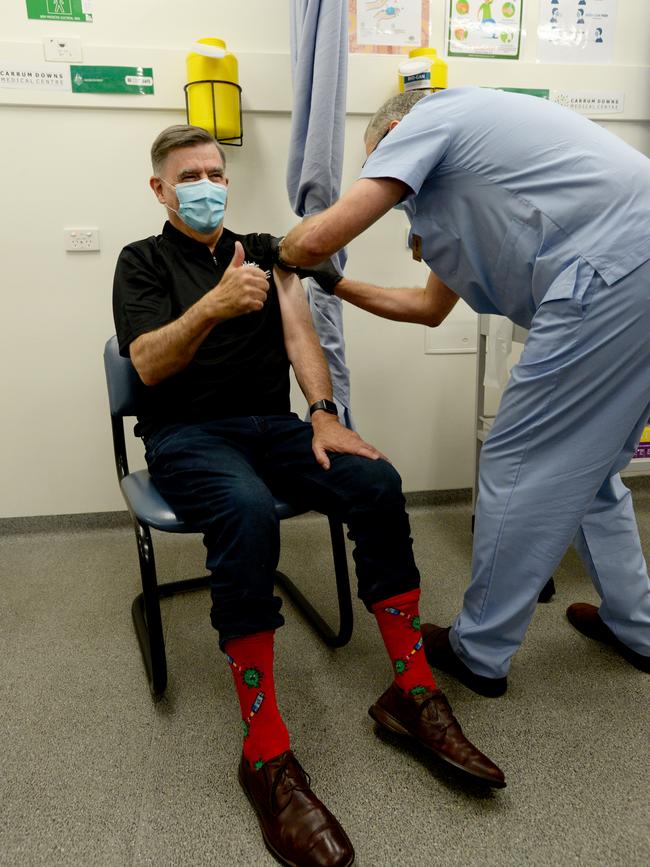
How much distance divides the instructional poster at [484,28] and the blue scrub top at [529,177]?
1.11 m

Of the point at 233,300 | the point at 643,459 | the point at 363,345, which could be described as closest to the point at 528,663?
the point at 643,459

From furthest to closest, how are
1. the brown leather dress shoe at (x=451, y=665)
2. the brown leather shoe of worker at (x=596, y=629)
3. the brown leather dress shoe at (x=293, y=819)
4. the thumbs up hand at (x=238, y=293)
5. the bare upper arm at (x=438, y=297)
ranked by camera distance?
the bare upper arm at (x=438, y=297), the brown leather shoe of worker at (x=596, y=629), the brown leather dress shoe at (x=451, y=665), the thumbs up hand at (x=238, y=293), the brown leather dress shoe at (x=293, y=819)

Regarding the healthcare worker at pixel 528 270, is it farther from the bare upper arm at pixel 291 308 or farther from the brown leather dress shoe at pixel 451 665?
the bare upper arm at pixel 291 308

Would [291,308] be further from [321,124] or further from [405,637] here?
[405,637]

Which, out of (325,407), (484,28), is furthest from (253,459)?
(484,28)

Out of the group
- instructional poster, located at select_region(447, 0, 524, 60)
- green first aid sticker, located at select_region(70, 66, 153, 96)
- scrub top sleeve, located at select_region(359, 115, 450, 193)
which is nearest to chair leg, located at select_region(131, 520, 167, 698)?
scrub top sleeve, located at select_region(359, 115, 450, 193)

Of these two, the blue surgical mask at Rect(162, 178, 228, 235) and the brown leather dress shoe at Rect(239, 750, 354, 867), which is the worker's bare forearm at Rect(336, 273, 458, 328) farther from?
the brown leather dress shoe at Rect(239, 750, 354, 867)

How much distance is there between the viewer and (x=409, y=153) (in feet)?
3.58

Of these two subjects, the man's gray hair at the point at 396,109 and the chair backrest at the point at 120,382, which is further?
the chair backrest at the point at 120,382

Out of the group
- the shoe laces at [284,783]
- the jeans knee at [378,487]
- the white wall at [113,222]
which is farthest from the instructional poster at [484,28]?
the shoe laces at [284,783]

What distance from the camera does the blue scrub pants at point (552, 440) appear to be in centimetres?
110

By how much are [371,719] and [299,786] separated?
299 mm

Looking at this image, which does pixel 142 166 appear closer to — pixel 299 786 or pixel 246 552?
pixel 246 552

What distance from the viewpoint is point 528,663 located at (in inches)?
57.0
